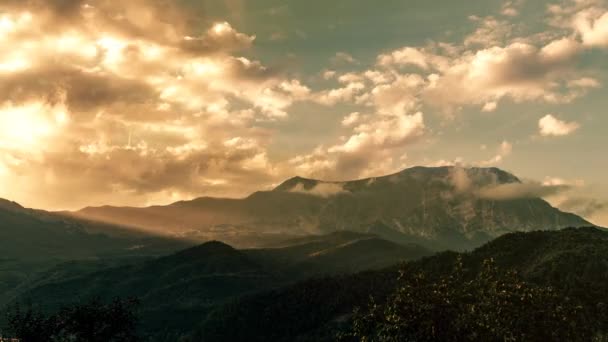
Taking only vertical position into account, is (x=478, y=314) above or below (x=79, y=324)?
above

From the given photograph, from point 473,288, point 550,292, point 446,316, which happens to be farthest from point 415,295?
point 550,292

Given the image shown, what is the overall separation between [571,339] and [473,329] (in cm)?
1393

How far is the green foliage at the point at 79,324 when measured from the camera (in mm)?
90006

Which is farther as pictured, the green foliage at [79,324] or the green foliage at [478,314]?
the green foliage at [79,324]

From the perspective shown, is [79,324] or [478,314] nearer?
[478,314]

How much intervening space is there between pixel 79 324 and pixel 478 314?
216 feet

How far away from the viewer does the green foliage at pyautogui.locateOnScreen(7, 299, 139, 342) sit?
3544 inches

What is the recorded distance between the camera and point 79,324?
313ft

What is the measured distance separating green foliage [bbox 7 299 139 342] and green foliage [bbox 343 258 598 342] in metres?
45.3

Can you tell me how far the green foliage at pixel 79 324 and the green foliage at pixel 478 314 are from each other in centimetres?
4527

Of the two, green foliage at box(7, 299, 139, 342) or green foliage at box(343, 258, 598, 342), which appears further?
green foliage at box(7, 299, 139, 342)

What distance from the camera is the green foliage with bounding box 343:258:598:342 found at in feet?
235

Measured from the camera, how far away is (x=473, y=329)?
72.5 m

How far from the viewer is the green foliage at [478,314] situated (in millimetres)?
71625
